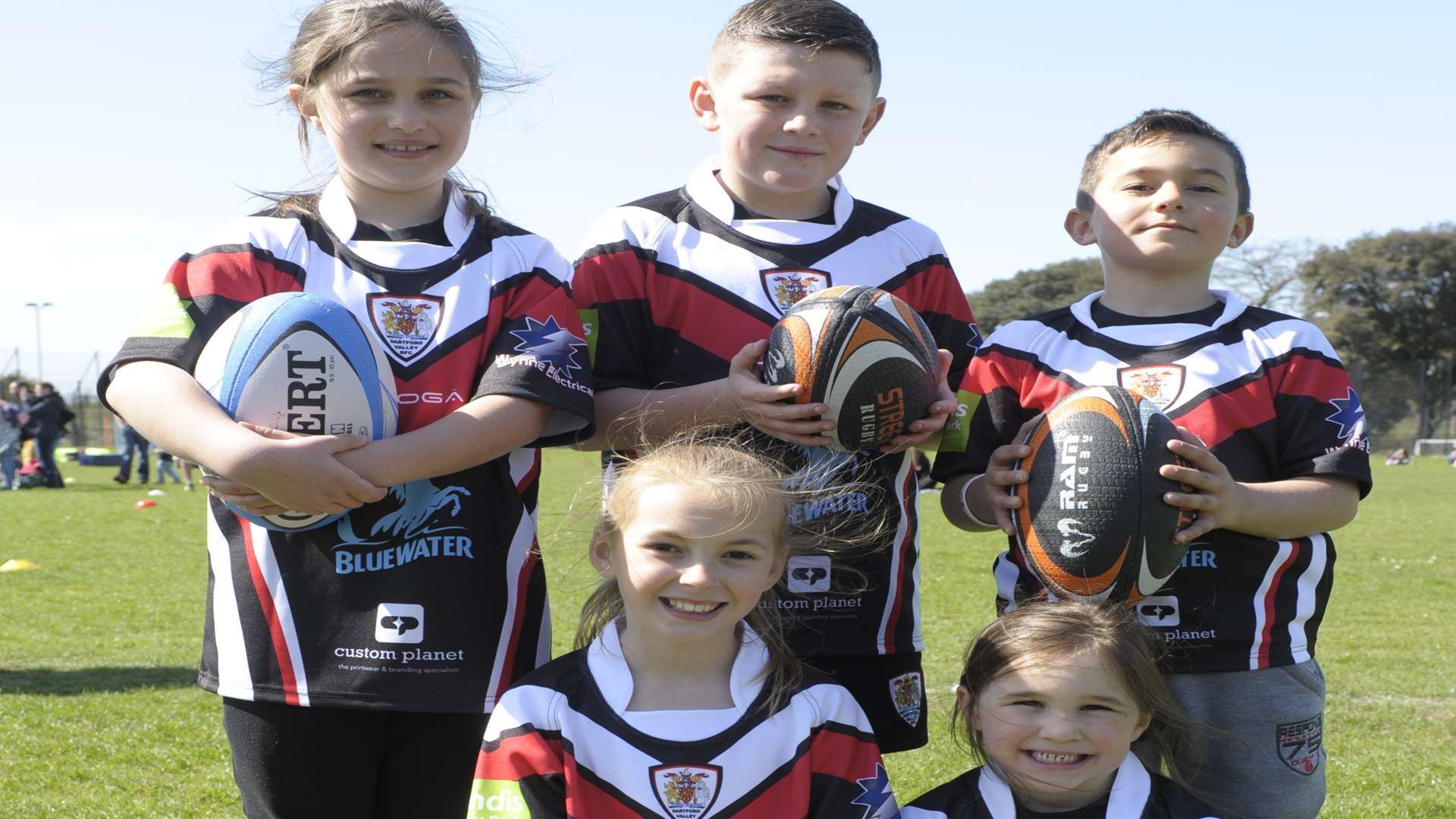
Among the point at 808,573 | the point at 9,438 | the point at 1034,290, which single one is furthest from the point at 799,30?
the point at 1034,290

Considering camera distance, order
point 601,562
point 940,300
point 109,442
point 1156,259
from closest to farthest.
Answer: point 601,562 → point 1156,259 → point 940,300 → point 109,442

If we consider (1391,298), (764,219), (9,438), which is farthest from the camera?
(1391,298)

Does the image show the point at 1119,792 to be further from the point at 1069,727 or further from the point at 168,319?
the point at 168,319

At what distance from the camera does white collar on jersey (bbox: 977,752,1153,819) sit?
8.55 feet

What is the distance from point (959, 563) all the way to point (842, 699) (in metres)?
10.4

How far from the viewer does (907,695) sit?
314 cm

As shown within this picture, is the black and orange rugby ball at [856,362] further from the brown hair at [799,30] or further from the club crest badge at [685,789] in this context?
the club crest badge at [685,789]

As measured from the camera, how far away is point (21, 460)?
2655 centimetres

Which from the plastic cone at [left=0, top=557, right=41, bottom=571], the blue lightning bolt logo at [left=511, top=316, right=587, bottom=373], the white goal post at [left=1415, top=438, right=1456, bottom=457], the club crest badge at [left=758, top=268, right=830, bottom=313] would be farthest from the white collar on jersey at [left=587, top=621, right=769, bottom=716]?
the white goal post at [left=1415, top=438, right=1456, bottom=457]

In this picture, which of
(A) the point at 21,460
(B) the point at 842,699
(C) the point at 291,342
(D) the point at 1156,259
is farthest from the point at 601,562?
(A) the point at 21,460

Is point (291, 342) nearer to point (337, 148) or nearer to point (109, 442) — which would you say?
point (337, 148)

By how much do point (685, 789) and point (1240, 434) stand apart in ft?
4.84

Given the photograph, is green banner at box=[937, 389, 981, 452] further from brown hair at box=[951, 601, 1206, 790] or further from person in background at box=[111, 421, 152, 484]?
person in background at box=[111, 421, 152, 484]

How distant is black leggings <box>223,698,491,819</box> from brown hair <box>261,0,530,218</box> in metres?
1.13
